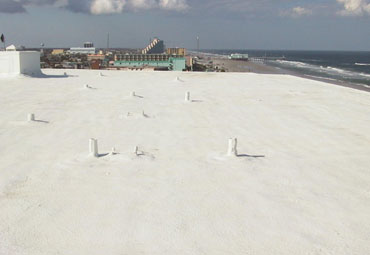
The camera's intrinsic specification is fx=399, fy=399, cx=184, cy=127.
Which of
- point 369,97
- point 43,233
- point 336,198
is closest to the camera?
point 43,233

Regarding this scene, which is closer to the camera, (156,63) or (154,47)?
(156,63)

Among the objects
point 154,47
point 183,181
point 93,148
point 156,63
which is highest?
point 154,47

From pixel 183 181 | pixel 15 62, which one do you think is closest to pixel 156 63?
pixel 15 62

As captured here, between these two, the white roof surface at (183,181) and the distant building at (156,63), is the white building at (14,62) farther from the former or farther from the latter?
the distant building at (156,63)

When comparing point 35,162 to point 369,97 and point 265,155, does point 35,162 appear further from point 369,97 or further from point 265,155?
point 369,97

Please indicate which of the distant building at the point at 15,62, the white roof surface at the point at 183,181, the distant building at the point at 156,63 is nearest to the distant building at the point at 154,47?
the distant building at the point at 156,63

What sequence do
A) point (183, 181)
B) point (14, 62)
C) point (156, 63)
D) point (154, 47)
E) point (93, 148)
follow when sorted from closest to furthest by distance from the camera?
point (183, 181), point (93, 148), point (14, 62), point (156, 63), point (154, 47)

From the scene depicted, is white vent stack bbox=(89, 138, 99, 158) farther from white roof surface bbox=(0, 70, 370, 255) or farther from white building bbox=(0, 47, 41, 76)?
white building bbox=(0, 47, 41, 76)

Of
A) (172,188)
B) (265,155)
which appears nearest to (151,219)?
(172,188)

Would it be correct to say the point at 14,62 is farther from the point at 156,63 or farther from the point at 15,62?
the point at 156,63
